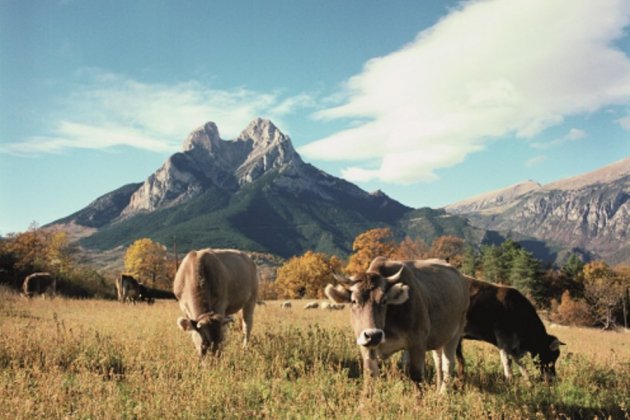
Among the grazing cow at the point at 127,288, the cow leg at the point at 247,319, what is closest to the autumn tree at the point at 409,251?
the grazing cow at the point at 127,288

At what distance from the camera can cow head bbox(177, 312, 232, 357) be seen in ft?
29.9

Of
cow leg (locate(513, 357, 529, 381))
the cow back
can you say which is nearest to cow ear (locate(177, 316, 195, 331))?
the cow back

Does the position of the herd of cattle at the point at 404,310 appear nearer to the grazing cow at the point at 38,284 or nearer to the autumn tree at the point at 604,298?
the grazing cow at the point at 38,284

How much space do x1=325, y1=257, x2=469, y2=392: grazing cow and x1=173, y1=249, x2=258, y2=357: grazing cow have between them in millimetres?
3008

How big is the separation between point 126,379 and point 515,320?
9.42 meters

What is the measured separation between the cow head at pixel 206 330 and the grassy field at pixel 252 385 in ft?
0.96

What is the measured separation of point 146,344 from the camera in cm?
1071

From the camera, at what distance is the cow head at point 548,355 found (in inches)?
434

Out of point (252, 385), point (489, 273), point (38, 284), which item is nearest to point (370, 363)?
point (252, 385)

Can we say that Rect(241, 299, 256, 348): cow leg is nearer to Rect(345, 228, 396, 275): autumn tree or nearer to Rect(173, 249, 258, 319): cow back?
Rect(173, 249, 258, 319): cow back

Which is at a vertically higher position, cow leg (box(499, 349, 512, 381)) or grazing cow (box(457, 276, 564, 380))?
grazing cow (box(457, 276, 564, 380))

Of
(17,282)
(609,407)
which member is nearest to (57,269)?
(17,282)

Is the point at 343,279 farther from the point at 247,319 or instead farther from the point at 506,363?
the point at 247,319

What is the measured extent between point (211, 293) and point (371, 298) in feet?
16.3
